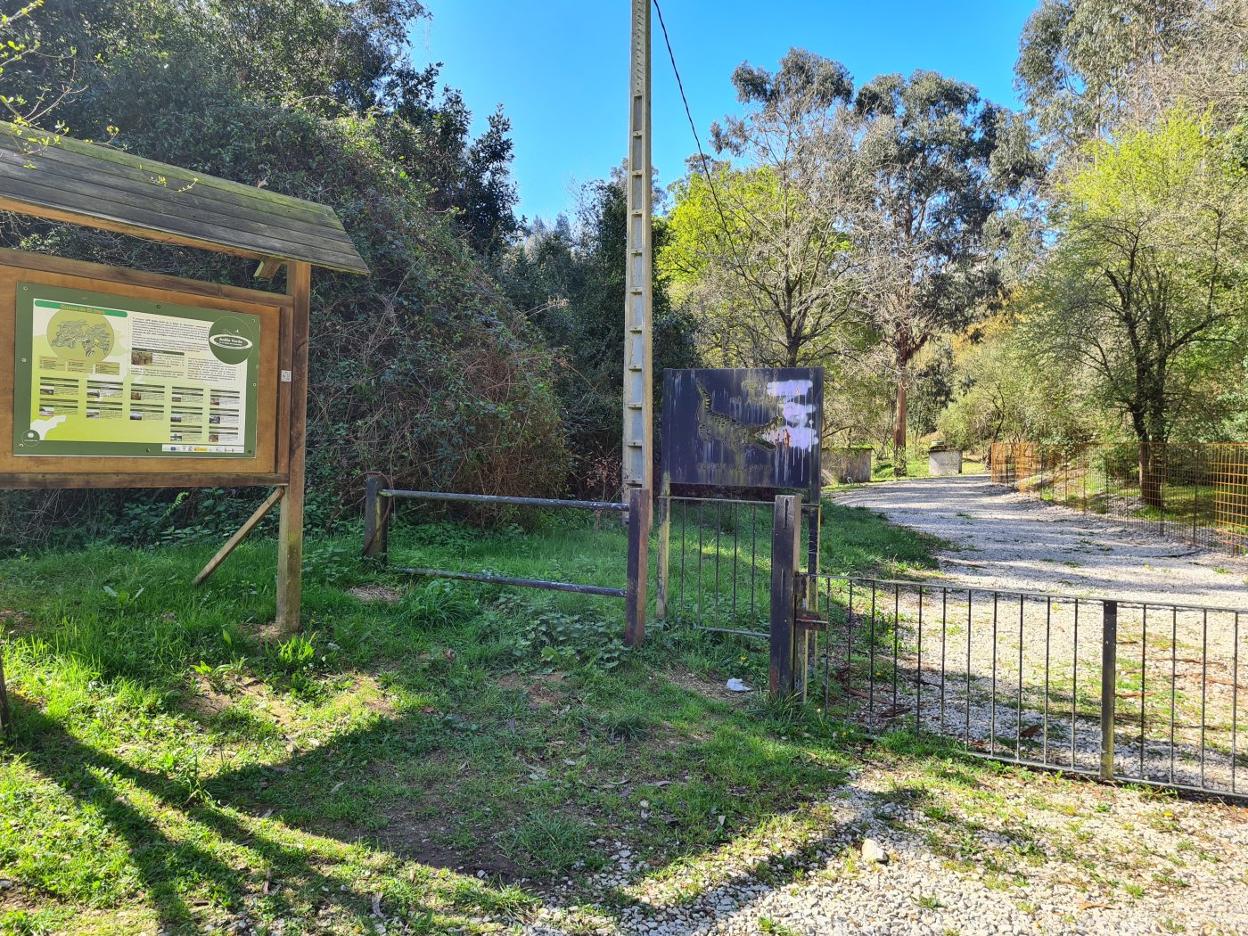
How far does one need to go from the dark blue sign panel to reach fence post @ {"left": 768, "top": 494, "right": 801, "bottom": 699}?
0.87m

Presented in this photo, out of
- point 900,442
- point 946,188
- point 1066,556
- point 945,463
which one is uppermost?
point 946,188

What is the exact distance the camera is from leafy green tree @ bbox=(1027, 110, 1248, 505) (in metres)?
15.5

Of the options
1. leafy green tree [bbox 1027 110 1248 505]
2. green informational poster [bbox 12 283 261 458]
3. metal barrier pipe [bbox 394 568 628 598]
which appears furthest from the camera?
leafy green tree [bbox 1027 110 1248 505]

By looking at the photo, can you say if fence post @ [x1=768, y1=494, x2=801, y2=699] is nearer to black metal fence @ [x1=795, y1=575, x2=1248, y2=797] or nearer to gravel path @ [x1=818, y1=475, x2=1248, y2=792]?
black metal fence @ [x1=795, y1=575, x2=1248, y2=797]

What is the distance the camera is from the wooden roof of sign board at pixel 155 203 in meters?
3.68

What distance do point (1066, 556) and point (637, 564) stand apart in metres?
9.85

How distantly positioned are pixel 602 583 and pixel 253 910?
13.8 feet

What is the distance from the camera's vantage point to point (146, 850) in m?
2.71

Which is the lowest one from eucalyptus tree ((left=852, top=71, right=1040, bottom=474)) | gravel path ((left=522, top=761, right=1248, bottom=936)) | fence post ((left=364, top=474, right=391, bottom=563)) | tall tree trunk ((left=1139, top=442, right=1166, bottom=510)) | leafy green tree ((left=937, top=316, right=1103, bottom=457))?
gravel path ((left=522, top=761, right=1248, bottom=936))

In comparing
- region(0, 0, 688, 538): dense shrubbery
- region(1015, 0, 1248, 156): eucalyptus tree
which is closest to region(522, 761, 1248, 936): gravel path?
region(0, 0, 688, 538): dense shrubbery

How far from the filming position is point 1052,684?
5.52m

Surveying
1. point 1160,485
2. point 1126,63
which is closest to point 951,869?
point 1160,485

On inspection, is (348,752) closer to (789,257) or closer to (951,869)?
(951,869)

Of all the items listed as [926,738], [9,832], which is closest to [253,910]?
[9,832]
